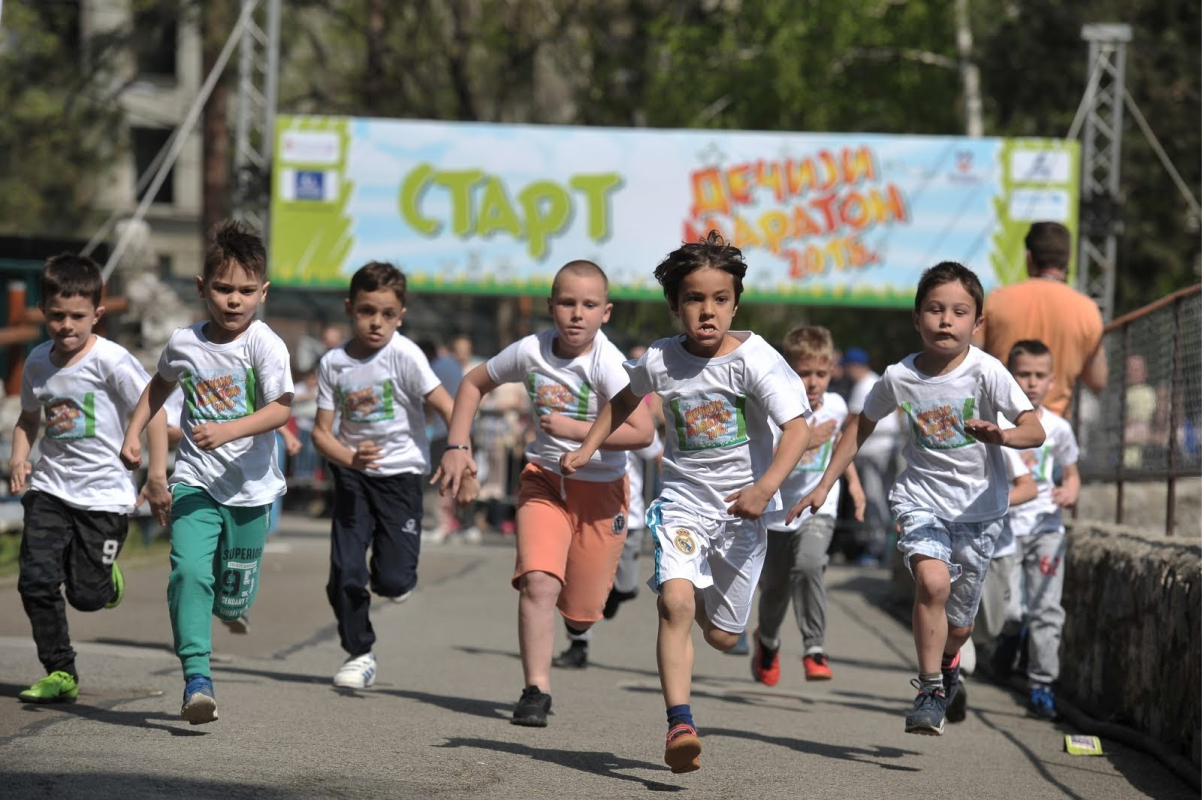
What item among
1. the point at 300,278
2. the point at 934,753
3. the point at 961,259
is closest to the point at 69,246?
the point at 300,278

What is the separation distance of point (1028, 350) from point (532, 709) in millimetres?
3272

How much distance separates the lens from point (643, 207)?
18.3m

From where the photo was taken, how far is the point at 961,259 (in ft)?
59.6

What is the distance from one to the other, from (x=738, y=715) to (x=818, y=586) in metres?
1.12

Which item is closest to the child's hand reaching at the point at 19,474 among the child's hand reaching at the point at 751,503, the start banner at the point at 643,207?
the child's hand reaching at the point at 751,503

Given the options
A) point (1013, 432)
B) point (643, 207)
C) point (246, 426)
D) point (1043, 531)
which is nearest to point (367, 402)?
point (246, 426)

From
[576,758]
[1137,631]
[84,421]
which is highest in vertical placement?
[84,421]

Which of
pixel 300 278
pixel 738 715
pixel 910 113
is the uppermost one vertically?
pixel 910 113

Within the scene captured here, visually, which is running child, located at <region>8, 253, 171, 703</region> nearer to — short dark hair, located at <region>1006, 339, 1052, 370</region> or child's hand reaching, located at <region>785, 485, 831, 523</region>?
child's hand reaching, located at <region>785, 485, 831, 523</region>

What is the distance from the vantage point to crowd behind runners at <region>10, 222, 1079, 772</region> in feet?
20.8

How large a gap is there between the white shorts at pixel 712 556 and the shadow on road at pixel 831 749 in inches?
31.2

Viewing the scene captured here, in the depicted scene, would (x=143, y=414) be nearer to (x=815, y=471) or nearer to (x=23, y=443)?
(x=23, y=443)

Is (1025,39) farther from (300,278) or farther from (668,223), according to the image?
(300,278)

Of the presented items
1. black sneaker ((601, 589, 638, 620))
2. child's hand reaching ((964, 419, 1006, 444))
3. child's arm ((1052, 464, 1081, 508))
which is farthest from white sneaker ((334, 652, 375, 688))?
child's arm ((1052, 464, 1081, 508))
